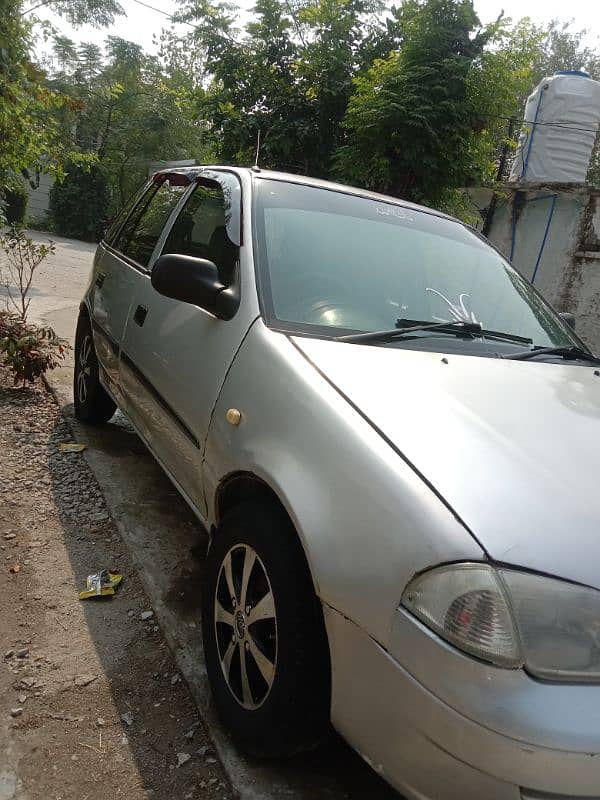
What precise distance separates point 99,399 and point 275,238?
7.19 feet

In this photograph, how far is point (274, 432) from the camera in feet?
6.10

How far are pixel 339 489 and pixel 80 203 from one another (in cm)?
2471

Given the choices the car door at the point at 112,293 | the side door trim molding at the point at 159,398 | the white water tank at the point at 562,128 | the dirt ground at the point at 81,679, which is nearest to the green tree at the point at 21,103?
the car door at the point at 112,293

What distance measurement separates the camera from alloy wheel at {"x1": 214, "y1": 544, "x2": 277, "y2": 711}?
5.92ft

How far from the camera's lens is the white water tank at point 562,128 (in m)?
9.31

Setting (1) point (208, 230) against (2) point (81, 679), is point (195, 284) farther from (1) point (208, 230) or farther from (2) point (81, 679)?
(2) point (81, 679)

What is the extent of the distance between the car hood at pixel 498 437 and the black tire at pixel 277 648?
429mm

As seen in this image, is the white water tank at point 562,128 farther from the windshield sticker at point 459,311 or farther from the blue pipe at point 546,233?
the windshield sticker at point 459,311

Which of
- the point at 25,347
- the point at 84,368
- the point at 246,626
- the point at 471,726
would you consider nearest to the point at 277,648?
the point at 246,626

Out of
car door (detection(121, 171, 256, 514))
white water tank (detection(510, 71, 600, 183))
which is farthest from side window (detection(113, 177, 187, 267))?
white water tank (detection(510, 71, 600, 183))

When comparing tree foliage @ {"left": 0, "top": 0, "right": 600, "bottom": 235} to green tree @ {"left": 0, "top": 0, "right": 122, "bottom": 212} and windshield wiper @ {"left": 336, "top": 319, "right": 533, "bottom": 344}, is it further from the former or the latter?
windshield wiper @ {"left": 336, "top": 319, "right": 533, "bottom": 344}

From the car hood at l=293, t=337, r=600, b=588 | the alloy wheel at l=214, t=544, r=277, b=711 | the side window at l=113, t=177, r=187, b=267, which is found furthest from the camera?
the side window at l=113, t=177, r=187, b=267

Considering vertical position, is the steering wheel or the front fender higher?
the steering wheel

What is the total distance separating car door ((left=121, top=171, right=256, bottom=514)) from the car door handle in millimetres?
15
